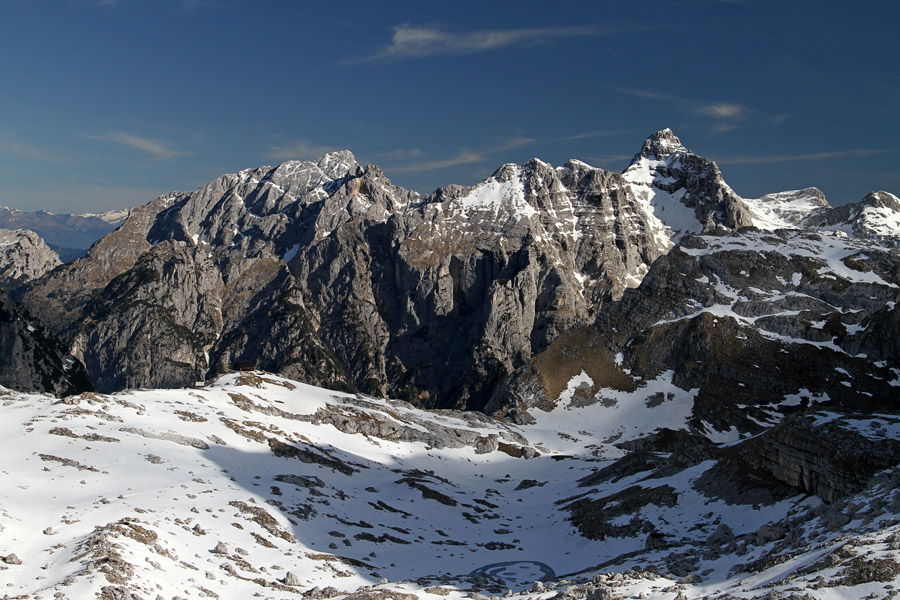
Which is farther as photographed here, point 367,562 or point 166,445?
point 166,445

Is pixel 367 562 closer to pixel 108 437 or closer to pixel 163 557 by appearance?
pixel 163 557

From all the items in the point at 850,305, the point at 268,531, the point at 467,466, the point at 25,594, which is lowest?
the point at 467,466

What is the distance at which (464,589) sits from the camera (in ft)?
169

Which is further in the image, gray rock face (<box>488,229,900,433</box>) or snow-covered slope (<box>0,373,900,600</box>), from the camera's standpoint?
gray rock face (<box>488,229,900,433</box>)

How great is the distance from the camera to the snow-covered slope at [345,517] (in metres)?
38.6

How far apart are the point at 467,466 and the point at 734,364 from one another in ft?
298

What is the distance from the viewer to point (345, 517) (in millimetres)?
71625

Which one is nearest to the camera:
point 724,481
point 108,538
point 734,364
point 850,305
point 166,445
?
point 108,538

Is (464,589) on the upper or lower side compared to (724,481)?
lower

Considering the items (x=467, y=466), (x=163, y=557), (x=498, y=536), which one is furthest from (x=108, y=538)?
(x=467, y=466)

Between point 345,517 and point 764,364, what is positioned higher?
point 764,364

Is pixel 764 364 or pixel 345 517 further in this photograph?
pixel 764 364

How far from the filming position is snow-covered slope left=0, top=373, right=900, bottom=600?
3859 cm

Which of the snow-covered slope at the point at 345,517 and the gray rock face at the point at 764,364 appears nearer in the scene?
the snow-covered slope at the point at 345,517
